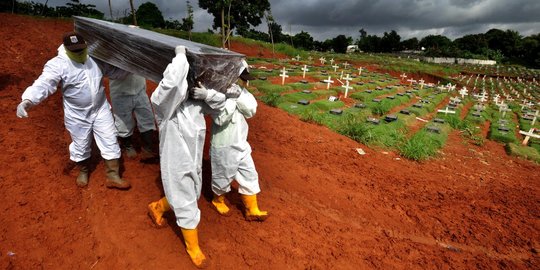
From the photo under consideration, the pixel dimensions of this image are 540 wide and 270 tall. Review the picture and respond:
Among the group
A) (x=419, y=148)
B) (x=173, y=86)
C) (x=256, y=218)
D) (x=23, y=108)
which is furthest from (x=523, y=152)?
(x=23, y=108)

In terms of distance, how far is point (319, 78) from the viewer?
1502 cm

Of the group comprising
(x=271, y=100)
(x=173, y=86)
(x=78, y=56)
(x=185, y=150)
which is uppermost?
(x=78, y=56)

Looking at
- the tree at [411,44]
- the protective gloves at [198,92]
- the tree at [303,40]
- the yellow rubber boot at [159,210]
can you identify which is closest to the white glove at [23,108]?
the yellow rubber boot at [159,210]

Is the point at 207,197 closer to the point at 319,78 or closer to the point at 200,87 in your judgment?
the point at 200,87

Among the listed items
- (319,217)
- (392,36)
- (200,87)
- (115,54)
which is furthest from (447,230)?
(392,36)

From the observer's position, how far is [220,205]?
3404 millimetres

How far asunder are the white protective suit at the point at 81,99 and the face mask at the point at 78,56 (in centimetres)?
3

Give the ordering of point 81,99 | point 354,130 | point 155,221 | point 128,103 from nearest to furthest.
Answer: point 155,221 < point 81,99 < point 128,103 < point 354,130

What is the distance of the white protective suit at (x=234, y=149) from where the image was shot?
2.99m

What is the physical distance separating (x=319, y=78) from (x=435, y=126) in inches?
274

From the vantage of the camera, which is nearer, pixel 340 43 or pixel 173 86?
pixel 173 86

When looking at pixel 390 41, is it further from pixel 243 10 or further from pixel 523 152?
pixel 523 152

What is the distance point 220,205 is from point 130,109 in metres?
1.80

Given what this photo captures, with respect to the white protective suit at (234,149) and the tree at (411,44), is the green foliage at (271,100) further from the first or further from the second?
the tree at (411,44)
